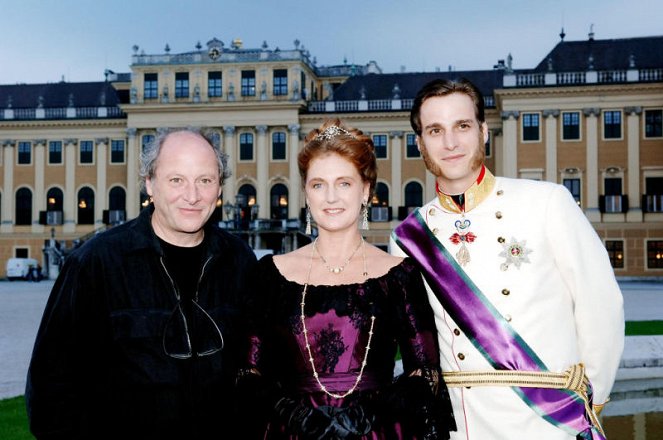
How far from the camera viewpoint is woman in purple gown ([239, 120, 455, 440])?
9.00ft

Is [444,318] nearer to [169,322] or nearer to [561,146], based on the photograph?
[169,322]

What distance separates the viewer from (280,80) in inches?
1597

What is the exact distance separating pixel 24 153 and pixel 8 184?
6.61 feet

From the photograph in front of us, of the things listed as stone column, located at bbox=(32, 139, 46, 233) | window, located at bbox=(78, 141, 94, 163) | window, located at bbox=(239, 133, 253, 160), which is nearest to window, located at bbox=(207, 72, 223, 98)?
window, located at bbox=(239, 133, 253, 160)

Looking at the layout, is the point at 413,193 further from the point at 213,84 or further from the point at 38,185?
the point at 38,185

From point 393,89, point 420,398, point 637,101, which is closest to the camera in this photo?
point 420,398

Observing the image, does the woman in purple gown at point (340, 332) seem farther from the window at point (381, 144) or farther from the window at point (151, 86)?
the window at point (151, 86)

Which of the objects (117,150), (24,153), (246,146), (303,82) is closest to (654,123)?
(303,82)

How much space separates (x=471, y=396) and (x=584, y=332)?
528mm

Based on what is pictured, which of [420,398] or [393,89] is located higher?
[393,89]

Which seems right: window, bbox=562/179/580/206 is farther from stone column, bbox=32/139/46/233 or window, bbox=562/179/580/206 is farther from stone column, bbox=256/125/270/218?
stone column, bbox=32/139/46/233

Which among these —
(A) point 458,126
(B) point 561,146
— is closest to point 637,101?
(B) point 561,146

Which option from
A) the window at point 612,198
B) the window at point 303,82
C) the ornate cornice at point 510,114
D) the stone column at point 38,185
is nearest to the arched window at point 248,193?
the window at point 303,82

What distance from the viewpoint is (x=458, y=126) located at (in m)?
3.11
